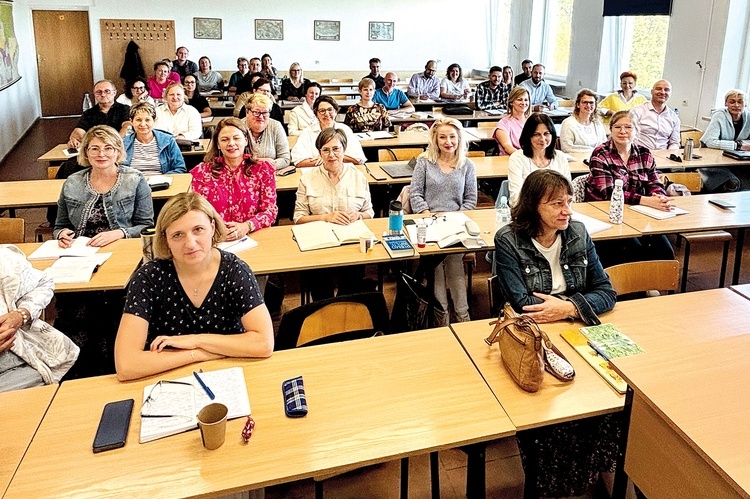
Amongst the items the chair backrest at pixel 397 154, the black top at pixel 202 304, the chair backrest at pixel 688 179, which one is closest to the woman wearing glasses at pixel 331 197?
the black top at pixel 202 304

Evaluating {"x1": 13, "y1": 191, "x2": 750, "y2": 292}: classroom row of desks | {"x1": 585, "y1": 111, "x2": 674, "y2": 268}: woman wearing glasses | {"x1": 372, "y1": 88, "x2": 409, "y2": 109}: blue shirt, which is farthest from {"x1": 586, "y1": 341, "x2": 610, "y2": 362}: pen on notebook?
{"x1": 372, "y1": 88, "x2": 409, "y2": 109}: blue shirt

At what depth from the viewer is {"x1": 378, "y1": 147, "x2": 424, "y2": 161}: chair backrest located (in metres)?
5.38

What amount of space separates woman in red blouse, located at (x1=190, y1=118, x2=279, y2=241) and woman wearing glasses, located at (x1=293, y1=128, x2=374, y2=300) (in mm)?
252

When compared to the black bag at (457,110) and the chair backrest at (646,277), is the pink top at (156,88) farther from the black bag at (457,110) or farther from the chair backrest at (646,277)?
the chair backrest at (646,277)

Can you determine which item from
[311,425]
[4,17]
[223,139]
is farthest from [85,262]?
[4,17]

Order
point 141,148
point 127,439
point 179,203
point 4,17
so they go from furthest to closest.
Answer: point 4,17, point 141,148, point 179,203, point 127,439

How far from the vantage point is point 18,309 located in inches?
94.0

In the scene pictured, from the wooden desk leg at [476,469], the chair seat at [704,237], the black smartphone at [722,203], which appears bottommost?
the wooden desk leg at [476,469]

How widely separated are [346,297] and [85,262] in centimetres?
151

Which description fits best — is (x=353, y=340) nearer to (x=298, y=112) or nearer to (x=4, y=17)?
(x=298, y=112)

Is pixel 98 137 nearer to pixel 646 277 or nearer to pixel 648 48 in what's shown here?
pixel 646 277

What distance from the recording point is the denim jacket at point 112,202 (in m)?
3.48

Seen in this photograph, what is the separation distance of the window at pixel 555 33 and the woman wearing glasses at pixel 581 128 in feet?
17.8

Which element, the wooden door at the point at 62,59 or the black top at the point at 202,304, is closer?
the black top at the point at 202,304
